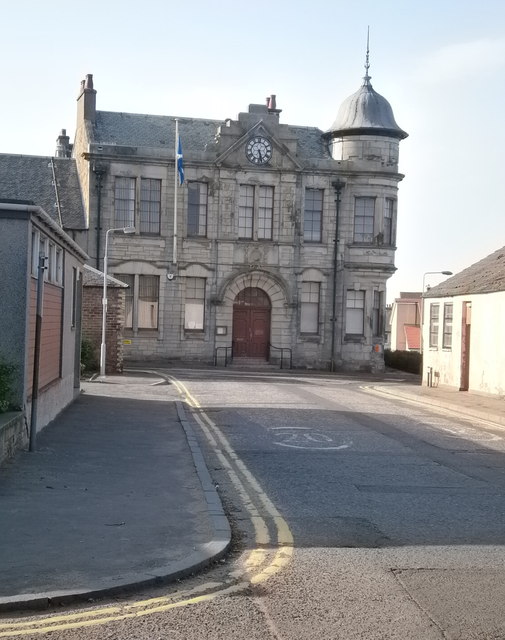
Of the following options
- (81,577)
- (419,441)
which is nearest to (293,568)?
(81,577)

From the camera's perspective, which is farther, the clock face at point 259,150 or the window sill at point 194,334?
the clock face at point 259,150

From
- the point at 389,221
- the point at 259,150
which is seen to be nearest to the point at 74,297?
the point at 259,150

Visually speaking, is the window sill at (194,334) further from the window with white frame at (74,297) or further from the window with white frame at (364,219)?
the window with white frame at (74,297)

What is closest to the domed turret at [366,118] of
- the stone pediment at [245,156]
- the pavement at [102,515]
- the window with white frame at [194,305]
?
the stone pediment at [245,156]

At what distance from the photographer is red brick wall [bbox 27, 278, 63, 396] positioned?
13680 millimetres

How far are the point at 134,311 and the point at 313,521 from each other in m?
36.2

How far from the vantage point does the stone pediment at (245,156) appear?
149 ft

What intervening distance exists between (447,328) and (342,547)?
81.3 feet

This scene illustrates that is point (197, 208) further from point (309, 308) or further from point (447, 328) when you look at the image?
point (447, 328)

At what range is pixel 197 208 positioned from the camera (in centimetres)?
4569

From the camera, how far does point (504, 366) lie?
26812 millimetres

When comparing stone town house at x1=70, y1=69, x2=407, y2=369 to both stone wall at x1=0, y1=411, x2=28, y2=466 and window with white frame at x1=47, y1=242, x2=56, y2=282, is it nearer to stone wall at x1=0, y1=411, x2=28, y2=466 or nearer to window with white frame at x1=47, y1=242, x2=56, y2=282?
window with white frame at x1=47, y1=242, x2=56, y2=282

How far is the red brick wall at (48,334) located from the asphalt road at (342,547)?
3.17 meters

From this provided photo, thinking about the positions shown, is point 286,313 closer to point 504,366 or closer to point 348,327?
point 348,327
